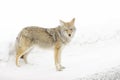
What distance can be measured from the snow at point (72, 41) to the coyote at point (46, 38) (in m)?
0.33

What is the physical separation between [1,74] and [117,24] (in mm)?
4328

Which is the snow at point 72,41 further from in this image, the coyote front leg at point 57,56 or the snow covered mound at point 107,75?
the snow covered mound at point 107,75

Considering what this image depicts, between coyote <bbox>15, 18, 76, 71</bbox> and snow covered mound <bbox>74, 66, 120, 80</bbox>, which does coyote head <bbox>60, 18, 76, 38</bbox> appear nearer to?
coyote <bbox>15, 18, 76, 71</bbox>

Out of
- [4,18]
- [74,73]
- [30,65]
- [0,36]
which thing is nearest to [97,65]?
[74,73]

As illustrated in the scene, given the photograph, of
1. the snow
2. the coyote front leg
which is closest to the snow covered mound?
the snow

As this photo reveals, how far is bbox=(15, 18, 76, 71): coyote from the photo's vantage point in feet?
40.3

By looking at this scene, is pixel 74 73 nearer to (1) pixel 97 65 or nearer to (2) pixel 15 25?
(1) pixel 97 65

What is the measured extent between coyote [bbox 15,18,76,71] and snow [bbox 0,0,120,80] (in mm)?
327

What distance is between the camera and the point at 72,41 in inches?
538

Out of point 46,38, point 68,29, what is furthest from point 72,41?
point 68,29

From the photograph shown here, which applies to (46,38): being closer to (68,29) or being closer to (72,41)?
(68,29)

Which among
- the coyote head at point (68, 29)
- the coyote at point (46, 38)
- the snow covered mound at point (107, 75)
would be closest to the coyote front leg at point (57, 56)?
the coyote at point (46, 38)

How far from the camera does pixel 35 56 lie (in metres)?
13.1

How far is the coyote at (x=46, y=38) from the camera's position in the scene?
12.3 meters
